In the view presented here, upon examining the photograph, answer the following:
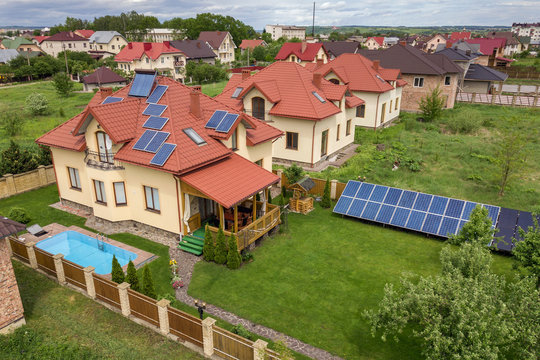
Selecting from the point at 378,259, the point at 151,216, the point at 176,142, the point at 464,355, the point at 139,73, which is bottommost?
the point at 378,259

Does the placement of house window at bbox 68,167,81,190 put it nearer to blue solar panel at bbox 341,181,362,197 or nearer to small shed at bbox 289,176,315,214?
small shed at bbox 289,176,315,214

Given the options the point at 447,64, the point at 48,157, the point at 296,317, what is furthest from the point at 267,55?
the point at 296,317

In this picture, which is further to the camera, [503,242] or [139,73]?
[139,73]

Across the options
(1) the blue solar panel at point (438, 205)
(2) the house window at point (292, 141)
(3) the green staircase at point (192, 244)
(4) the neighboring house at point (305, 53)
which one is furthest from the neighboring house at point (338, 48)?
(3) the green staircase at point (192, 244)

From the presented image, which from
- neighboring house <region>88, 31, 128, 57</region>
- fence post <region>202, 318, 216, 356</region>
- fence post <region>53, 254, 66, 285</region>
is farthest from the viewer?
neighboring house <region>88, 31, 128, 57</region>

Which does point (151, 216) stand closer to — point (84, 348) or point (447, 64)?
point (84, 348)

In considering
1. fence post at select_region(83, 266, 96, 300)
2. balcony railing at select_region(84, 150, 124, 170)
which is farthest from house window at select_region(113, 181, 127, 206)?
fence post at select_region(83, 266, 96, 300)

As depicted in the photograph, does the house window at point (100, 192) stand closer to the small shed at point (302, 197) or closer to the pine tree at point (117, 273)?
the pine tree at point (117, 273)
